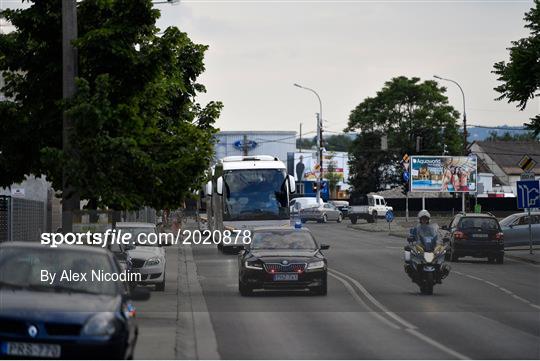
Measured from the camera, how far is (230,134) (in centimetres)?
19038

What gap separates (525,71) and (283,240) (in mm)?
16928

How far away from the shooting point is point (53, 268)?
13469 millimetres

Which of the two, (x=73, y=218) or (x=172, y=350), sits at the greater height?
(x=73, y=218)

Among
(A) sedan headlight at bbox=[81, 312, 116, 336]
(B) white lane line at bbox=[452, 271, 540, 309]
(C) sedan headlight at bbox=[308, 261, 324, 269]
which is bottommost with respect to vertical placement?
(B) white lane line at bbox=[452, 271, 540, 309]

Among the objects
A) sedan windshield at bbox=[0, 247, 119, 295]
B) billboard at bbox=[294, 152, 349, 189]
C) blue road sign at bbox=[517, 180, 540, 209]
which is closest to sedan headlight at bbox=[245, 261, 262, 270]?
sedan windshield at bbox=[0, 247, 119, 295]

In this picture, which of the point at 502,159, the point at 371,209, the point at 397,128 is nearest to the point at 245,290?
the point at 371,209

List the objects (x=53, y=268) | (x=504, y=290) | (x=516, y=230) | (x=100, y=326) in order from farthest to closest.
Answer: (x=516, y=230)
(x=504, y=290)
(x=53, y=268)
(x=100, y=326)

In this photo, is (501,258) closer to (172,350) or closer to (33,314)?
(172,350)

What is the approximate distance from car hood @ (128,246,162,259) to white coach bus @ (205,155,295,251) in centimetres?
1609

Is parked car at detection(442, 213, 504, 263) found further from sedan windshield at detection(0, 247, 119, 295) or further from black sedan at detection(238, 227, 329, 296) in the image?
sedan windshield at detection(0, 247, 119, 295)

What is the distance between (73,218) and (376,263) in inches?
854

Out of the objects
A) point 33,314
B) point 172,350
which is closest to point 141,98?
point 172,350

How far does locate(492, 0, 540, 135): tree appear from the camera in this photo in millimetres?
41469

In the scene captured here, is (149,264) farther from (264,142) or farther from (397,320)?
(264,142)
